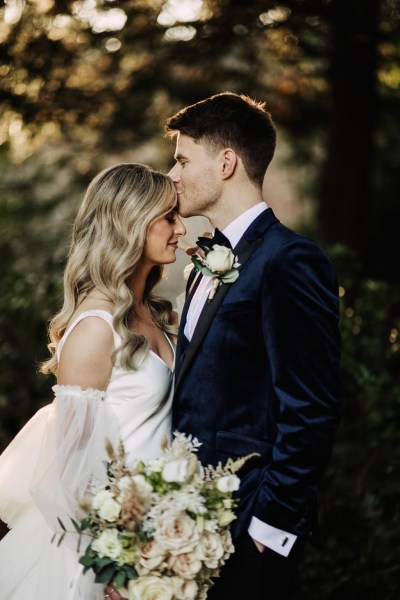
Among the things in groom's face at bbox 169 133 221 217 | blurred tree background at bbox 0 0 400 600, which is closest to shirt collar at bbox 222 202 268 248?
groom's face at bbox 169 133 221 217

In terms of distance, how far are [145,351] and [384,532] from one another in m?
2.09

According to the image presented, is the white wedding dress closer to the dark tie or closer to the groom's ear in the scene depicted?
the dark tie

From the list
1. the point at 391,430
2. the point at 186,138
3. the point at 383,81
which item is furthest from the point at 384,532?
the point at 383,81

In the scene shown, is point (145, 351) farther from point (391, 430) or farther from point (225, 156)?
point (391, 430)

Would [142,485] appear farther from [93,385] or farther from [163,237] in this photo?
[163,237]

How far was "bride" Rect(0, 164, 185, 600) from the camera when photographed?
111 inches

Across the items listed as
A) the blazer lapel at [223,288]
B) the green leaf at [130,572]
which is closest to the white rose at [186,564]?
the green leaf at [130,572]

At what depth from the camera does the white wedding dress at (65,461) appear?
2760mm

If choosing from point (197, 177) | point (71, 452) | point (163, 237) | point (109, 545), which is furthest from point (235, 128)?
point (109, 545)

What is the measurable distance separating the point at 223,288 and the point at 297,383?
0.51 metres

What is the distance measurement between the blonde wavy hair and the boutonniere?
47 centimetres

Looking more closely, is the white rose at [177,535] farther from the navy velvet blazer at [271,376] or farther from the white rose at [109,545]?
the navy velvet blazer at [271,376]

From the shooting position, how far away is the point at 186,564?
2.29m

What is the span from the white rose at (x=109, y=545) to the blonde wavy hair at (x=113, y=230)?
42.8 inches
